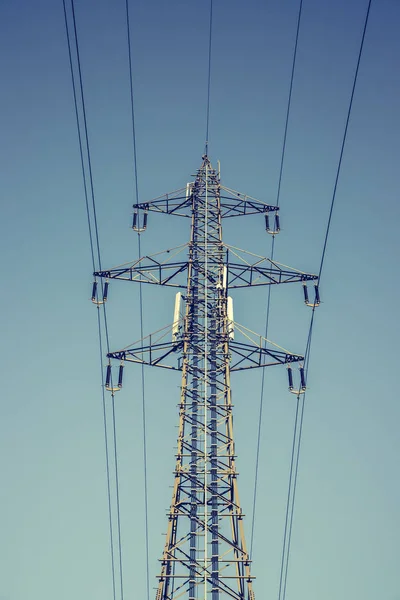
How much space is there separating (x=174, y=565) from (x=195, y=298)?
907 centimetres

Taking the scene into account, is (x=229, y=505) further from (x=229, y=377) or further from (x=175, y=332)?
(x=175, y=332)

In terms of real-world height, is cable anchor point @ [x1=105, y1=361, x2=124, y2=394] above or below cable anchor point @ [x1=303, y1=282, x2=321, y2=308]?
below

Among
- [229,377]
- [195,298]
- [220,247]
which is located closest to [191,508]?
[229,377]

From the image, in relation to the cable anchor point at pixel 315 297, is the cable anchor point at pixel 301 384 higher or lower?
lower

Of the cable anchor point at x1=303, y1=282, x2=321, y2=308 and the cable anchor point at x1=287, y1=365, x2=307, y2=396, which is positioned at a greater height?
the cable anchor point at x1=303, y1=282, x2=321, y2=308

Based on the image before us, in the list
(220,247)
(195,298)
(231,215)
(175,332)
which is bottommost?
(175,332)

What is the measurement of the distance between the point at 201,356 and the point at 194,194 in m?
7.96

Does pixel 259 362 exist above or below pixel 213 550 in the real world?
above

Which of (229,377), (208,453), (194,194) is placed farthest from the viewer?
(194,194)

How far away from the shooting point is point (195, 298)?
23.8 metres

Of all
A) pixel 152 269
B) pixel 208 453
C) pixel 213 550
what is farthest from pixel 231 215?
pixel 213 550

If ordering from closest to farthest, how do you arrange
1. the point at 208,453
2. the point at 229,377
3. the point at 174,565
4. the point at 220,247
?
1. the point at 174,565
2. the point at 208,453
3. the point at 229,377
4. the point at 220,247

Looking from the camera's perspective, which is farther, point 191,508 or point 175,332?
point 175,332

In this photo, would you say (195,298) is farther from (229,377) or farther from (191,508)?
(191,508)
